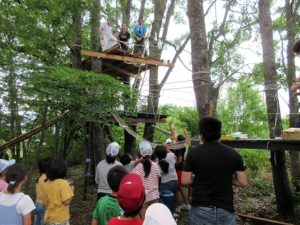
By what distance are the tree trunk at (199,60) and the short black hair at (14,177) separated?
129 inches

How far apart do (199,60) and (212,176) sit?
325 centimetres

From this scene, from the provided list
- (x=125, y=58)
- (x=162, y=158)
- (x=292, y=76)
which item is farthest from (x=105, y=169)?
(x=292, y=76)

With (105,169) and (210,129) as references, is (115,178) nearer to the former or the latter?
(210,129)

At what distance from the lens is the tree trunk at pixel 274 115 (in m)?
6.93

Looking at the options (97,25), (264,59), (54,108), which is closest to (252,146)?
(264,59)

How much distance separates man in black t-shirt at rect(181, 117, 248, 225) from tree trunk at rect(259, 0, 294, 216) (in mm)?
4381

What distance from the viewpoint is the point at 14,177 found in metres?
3.09

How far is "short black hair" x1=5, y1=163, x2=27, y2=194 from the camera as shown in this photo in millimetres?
3045

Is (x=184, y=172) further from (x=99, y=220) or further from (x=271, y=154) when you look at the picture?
(x=271, y=154)


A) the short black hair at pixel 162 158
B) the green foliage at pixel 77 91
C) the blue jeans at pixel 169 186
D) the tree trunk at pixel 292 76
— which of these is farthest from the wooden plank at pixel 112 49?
the tree trunk at pixel 292 76

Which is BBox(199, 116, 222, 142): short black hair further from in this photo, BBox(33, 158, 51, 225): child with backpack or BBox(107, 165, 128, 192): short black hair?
BBox(33, 158, 51, 225): child with backpack

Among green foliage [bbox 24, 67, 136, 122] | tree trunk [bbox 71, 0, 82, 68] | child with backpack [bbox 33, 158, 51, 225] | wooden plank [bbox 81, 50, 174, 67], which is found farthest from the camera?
wooden plank [bbox 81, 50, 174, 67]

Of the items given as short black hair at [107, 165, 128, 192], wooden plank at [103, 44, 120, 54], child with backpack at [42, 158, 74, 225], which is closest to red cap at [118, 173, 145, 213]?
short black hair at [107, 165, 128, 192]

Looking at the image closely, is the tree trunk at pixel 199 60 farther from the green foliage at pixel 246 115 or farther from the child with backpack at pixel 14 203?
the green foliage at pixel 246 115
